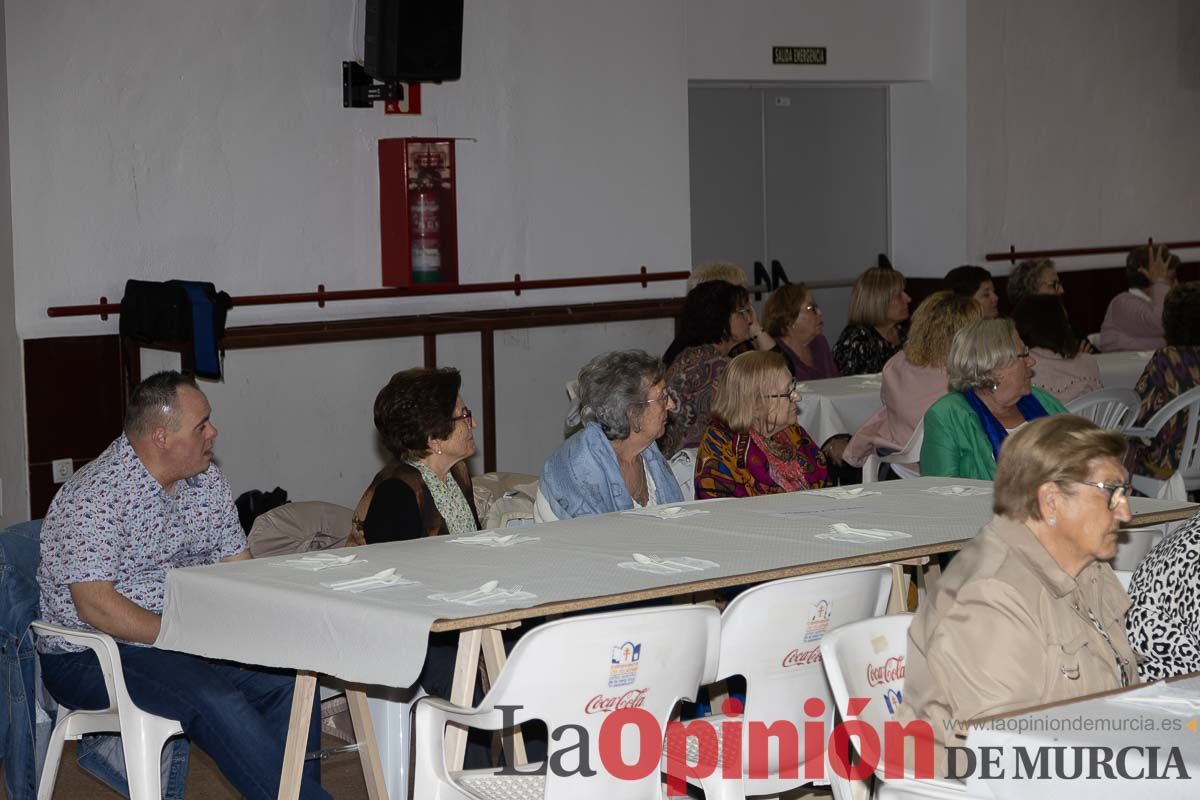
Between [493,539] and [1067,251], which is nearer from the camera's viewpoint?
[493,539]

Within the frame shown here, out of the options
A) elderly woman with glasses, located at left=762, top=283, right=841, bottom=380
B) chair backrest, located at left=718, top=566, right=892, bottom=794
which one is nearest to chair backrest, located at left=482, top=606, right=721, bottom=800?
chair backrest, located at left=718, top=566, right=892, bottom=794

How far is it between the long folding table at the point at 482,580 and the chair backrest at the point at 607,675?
0.91 ft

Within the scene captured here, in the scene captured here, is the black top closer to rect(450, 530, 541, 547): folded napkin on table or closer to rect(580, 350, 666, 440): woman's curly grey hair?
rect(450, 530, 541, 547): folded napkin on table

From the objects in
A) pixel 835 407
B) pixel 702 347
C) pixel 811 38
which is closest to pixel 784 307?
pixel 835 407

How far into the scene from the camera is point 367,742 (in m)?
3.90

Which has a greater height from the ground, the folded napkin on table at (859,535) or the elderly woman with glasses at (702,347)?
the elderly woman with glasses at (702,347)

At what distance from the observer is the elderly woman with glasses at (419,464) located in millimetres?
4250

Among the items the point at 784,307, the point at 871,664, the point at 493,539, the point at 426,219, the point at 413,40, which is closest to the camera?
the point at 871,664

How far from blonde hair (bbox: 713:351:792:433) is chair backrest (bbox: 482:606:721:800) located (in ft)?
6.41

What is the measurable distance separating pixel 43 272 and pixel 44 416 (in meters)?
0.61

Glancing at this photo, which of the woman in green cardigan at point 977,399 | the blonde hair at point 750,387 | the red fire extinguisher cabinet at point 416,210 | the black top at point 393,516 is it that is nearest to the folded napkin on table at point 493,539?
the black top at point 393,516

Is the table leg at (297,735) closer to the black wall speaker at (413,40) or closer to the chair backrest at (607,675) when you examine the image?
the chair backrest at (607,675)

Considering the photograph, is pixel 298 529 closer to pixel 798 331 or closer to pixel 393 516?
pixel 393 516

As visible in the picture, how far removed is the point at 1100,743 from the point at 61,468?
5390mm
